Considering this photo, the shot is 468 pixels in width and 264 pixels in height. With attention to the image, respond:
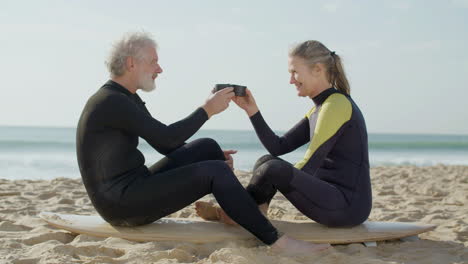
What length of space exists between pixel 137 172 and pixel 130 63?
705mm

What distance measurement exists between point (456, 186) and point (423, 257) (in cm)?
418

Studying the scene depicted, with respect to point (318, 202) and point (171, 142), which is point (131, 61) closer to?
point (171, 142)

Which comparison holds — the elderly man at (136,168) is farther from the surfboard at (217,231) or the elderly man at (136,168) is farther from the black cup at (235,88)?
the black cup at (235,88)

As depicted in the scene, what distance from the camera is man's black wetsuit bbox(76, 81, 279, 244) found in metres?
2.81

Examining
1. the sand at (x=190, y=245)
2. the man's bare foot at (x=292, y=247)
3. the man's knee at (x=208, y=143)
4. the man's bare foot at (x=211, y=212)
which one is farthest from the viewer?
the man's knee at (x=208, y=143)

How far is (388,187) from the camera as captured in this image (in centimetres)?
664

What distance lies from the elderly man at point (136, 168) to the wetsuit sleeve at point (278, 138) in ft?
1.97

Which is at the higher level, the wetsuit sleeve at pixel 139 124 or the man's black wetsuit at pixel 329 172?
the wetsuit sleeve at pixel 139 124

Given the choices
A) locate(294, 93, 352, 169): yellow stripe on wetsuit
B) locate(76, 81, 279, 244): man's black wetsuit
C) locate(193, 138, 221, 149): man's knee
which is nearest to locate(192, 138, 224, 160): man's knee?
locate(193, 138, 221, 149): man's knee

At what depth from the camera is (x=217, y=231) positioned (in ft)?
10.5

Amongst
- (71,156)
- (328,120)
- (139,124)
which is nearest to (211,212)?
(139,124)

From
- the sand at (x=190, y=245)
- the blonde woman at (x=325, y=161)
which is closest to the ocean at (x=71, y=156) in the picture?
the sand at (x=190, y=245)

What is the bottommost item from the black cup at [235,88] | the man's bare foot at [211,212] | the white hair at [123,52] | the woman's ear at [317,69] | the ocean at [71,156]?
the ocean at [71,156]

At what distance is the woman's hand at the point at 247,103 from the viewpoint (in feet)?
11.6
